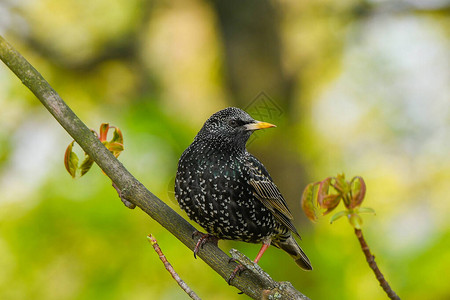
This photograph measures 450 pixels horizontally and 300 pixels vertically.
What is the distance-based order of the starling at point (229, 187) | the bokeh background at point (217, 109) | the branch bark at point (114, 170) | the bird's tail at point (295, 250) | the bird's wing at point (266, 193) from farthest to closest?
the bokeh background at point (217, 109) < the bird's tail at point (295, 250) < the bird's wing at point (266, 193) < the starling at point (229, 187) < the branch bark at point (114, 170)

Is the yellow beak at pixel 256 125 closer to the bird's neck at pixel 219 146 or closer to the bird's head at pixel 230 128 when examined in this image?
the bird's head at pixel 230 128

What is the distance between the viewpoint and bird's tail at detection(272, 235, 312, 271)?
4.51 metres

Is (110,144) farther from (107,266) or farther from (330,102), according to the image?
(330,102)

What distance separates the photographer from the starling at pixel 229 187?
3834 mm

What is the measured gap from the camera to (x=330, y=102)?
961cm

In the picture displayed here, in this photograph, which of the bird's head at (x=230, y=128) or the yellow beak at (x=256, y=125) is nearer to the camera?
Answer: the yellow beak at (x=256, y=125)

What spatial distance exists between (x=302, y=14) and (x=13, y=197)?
459cm

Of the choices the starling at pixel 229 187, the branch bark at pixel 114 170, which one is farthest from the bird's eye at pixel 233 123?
the branch bark at pixel 114 170

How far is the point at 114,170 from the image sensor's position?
2898 mm

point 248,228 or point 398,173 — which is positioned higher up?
point 398,173

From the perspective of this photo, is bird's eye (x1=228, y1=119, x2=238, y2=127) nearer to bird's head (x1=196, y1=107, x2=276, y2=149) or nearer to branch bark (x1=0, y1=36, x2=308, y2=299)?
bird's head (x1=196, y1=107, x2=276, y2=149)

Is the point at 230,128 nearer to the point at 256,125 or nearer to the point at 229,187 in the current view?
the point at 256,125

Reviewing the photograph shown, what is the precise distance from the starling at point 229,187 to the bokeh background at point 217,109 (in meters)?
0.32

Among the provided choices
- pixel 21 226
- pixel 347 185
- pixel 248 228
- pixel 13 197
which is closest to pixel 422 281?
pixel 248 228
